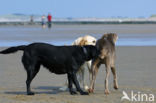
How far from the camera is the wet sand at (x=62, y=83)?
→ 976 centimetres

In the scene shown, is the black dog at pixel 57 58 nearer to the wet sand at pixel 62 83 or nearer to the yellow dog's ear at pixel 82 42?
the wet sand at pixel 62 83

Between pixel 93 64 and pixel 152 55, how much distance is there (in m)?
7.44

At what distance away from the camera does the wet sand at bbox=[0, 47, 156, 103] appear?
9758 millimetres

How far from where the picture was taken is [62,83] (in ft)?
39.3

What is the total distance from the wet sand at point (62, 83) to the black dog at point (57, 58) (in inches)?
17.2

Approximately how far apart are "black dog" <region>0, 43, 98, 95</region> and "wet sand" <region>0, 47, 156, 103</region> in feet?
A: 1.44

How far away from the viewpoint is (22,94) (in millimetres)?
10414

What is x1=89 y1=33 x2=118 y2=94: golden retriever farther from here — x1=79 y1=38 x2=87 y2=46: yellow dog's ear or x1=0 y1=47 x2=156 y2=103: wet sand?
x1=79 y1=38 x2=87 y2=46: yellow dog's ear

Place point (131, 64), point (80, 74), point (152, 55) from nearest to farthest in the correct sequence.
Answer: point (80, 74) < point (131, 64) < point (152, 55)

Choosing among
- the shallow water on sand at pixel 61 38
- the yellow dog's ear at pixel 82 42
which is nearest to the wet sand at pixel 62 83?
the yellow dog's ear at pixel 82 42

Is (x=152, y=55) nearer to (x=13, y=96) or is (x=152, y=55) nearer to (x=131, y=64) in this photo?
(x=131, y=64)

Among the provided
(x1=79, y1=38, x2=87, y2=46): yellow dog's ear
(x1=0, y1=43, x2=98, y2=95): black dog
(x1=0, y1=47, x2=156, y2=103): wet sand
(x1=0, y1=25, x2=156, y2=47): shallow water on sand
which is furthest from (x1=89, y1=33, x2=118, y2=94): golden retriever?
(x1=0, y1=25, x2=156, y2=47): shallow water on sand

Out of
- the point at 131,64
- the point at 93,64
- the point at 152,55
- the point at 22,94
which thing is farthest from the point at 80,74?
the point at 152,55

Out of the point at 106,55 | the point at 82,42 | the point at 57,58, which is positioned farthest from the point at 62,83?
the point at 106,55
